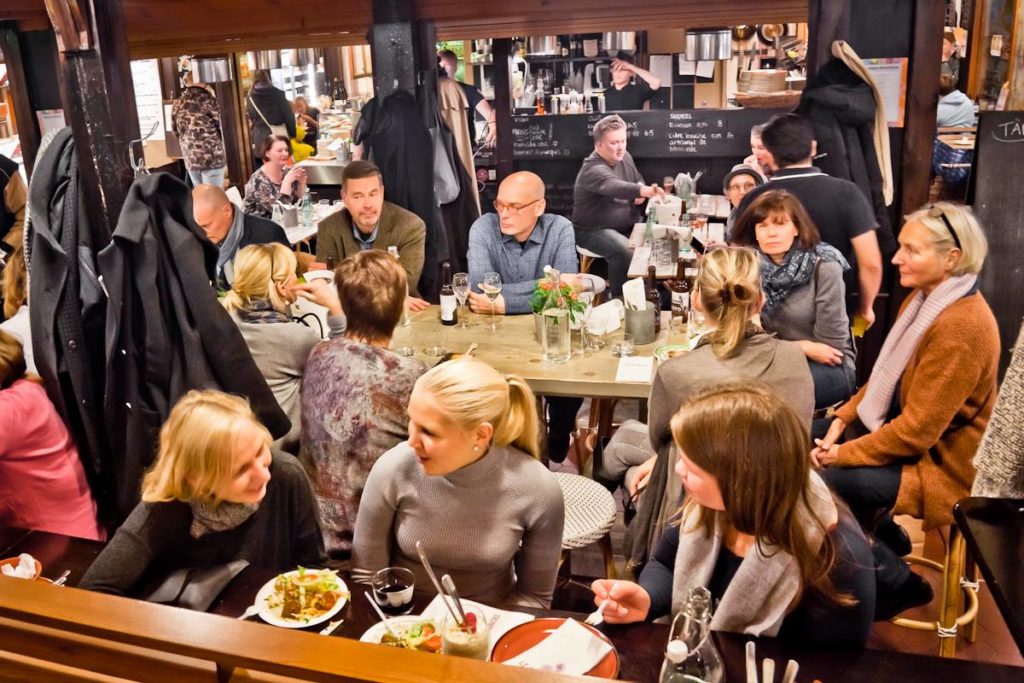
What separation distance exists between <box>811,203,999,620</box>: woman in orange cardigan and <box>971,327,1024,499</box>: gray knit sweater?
107 centimetres

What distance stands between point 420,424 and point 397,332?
1.87 meters

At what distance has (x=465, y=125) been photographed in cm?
632

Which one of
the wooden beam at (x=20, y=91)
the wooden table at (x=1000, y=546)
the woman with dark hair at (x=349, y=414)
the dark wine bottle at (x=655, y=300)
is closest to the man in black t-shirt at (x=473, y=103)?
the wooden beam at (x=20, y=91)

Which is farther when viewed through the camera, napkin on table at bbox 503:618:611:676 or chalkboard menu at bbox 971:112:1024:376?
chalkboard menu at bbox 971:112:1024:376

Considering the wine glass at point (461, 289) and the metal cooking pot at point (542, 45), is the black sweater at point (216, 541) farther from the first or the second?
the metal cooking pot at point (542, 45)

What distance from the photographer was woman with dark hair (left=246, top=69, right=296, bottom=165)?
865 cm

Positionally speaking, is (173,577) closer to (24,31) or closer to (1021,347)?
(1021,347)

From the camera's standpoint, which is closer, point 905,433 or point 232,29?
point 905,433

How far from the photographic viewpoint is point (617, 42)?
9.08m

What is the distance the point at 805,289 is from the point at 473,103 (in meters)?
4.37

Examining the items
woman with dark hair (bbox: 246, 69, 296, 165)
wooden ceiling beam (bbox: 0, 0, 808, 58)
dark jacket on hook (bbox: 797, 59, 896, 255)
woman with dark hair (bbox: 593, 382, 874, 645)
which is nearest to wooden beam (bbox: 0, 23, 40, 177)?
wooden ceiling beam (bbox: 0, 0, 808, 58)

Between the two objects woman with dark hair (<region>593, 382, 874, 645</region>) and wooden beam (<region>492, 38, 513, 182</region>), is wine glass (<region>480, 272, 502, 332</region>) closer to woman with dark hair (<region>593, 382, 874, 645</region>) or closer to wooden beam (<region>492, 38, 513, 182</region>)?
woman with dark hair (<region>593, 382, 874, 645</region>)

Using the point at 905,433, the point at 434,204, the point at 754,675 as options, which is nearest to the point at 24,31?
the point at 434,204

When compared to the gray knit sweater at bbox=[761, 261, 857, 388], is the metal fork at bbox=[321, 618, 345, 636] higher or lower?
lower
